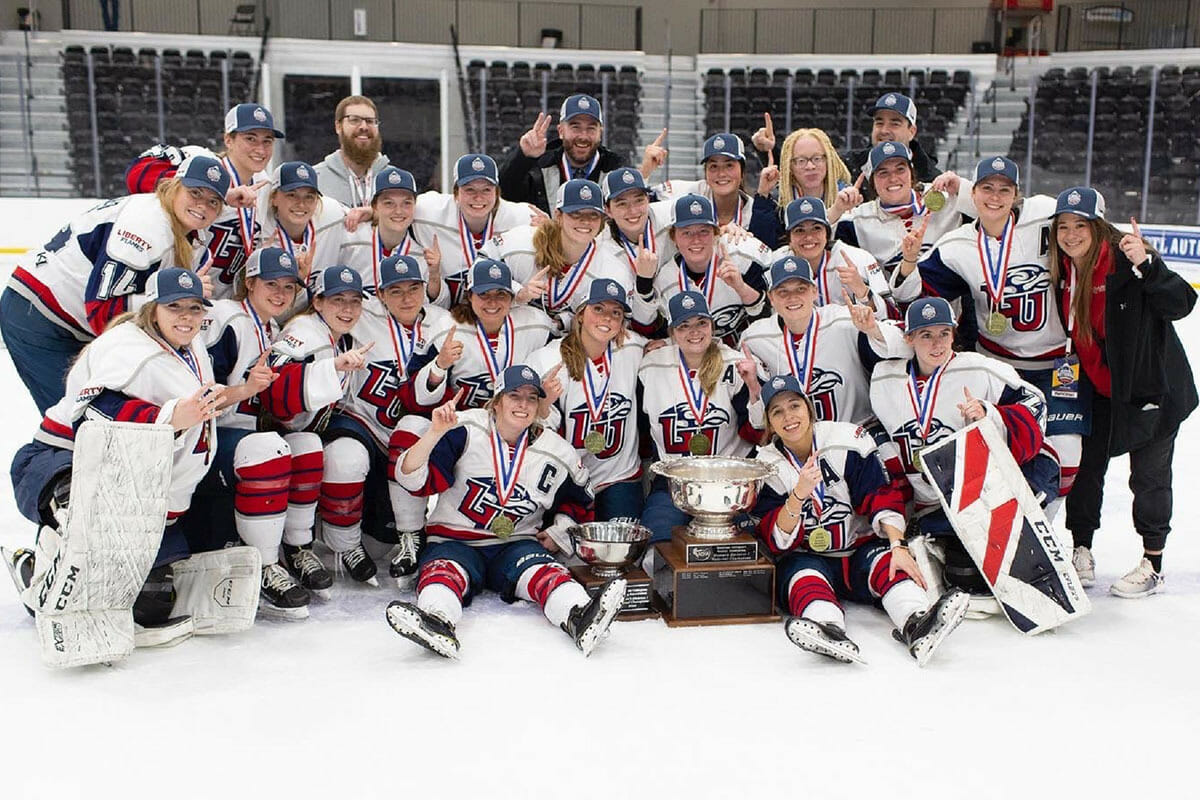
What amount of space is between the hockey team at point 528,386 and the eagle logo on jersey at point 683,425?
0.04 ft

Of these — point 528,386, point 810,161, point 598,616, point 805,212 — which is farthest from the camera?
point 810,161

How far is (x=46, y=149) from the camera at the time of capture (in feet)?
38.7

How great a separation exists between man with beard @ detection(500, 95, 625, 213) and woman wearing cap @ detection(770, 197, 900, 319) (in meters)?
0.99

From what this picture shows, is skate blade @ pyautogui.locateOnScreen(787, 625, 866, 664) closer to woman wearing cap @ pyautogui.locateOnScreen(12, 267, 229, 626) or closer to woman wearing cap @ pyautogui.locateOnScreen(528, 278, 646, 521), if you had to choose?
woman wearing cap @ pyautogui.locateOnScreen(528, 278, 646, 521)

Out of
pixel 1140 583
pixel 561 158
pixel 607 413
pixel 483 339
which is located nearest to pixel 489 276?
pixel 483 339

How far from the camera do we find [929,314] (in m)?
3.70

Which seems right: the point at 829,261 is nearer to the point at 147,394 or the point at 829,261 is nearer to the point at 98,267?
the point at 147,394

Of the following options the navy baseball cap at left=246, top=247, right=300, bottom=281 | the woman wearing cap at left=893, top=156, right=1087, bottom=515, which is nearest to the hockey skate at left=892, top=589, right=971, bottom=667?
the woman wearing cap at left=893, top=156, right=1087, bottom=515

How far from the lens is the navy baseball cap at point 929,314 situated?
3697mm

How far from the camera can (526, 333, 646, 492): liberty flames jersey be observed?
4.02 meters

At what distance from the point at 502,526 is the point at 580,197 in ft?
4.13

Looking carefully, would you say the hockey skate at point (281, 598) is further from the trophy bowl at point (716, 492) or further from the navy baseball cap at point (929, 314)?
the navy baseball cap at point (929, 314)

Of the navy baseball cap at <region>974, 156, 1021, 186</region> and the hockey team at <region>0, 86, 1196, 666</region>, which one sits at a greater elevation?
the navy baseball cap at <region>974, 156, 1021, 186</region>

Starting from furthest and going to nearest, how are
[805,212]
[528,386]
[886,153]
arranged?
[886,153] < [805,212] < [528,386]
